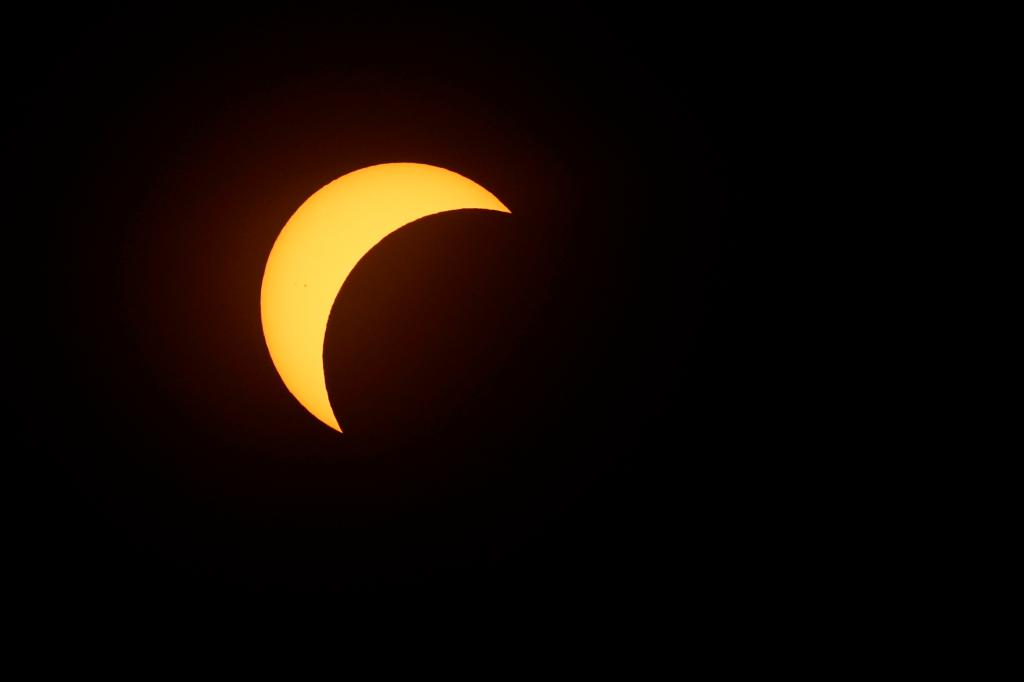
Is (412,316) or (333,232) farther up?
(333,232)

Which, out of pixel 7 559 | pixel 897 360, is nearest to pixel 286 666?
pixel 7 559

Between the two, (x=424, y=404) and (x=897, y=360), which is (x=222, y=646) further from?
(x=897, y=360)

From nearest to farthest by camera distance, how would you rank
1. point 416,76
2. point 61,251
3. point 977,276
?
point 416,76
point 61,251
point 977,276
